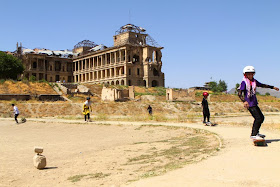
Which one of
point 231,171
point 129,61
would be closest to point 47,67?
point 129,61

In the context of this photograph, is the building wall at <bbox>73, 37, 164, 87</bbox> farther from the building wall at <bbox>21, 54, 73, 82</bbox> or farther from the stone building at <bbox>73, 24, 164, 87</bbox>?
the building wall at <bbox>21, 54, 73, 82</bbox>

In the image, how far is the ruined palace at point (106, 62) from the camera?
292ft

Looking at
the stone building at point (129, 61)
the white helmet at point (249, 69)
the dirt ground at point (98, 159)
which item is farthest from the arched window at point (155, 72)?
the white helmet at point (249, 69)

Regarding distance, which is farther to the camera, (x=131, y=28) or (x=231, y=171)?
(x=131, y=28)

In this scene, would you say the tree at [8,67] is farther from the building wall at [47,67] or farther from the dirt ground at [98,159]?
the dirt ground at [98,159]

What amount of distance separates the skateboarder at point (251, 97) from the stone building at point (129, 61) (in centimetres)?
7705

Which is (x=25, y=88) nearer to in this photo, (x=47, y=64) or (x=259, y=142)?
(x=47, y=64)

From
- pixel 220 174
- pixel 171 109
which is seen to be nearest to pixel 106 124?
pixel 220 174

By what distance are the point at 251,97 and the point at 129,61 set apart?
266ft

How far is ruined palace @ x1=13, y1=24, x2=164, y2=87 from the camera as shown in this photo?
8894 centimetres

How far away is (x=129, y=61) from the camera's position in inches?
3531

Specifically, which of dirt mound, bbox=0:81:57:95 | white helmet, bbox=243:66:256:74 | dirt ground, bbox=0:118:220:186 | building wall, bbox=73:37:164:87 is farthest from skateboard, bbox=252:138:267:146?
building wall, bbox=73:37:164:87

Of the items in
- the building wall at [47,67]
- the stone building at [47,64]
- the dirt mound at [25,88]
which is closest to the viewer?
the dirt mound at [25,88]

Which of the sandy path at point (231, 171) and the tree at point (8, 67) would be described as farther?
the tree at point (8, 67)
